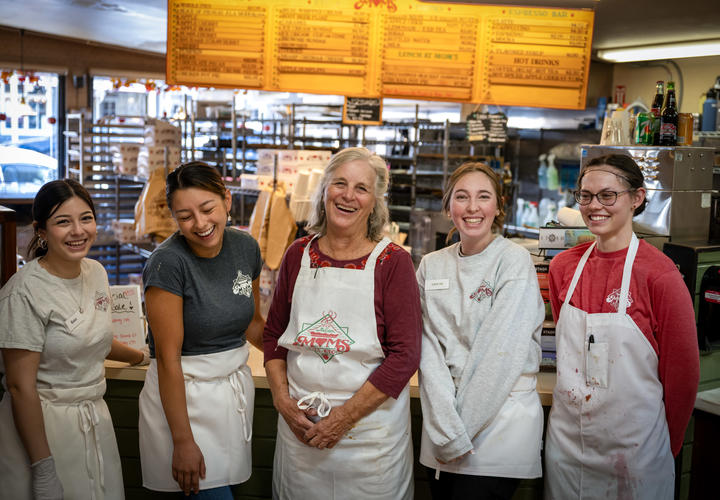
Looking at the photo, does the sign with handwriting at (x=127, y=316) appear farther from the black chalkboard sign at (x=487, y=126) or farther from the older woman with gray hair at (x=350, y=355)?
the black chalkboard sign at (x=487, y=126)

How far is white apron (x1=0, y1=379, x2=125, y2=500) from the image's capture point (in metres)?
2.07

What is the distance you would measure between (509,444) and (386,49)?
8.42 feet

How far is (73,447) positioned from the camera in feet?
7.02

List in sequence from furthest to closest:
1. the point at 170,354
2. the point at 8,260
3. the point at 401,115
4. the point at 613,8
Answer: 1. the point at 401,115
2. the point at 613,8
3. the point at 8,260
4. the point at 170,354

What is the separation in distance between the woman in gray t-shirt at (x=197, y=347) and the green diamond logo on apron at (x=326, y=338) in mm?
229

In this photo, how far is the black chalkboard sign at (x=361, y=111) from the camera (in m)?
5.43

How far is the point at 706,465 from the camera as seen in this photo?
8.66 feet

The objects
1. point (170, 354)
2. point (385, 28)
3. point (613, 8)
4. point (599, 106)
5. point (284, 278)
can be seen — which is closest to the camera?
point (170, 354)

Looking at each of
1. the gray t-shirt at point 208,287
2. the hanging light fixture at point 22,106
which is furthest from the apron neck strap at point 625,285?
the hanging light fixture at point 22,106

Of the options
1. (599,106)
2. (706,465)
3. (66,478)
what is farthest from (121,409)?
(599,106)

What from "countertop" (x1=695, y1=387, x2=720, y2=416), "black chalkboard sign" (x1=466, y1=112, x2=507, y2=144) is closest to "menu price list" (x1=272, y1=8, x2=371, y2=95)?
"countertop" (x1=695, y1=387, x2=720, y2=416)

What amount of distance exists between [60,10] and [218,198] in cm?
526

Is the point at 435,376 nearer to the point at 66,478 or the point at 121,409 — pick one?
the point at 66,478

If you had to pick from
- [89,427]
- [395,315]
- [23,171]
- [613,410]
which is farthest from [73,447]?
[23,171]
